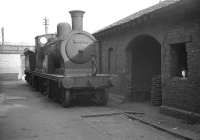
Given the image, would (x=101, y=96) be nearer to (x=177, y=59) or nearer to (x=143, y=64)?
(x=143, y=64)

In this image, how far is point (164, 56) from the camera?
30.5 feet

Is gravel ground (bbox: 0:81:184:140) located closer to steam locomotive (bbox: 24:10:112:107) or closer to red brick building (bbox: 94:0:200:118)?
steam locomotive (bbox: 24:10:112:107)

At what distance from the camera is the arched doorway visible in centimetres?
1261

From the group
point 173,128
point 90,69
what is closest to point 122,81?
point 90,69

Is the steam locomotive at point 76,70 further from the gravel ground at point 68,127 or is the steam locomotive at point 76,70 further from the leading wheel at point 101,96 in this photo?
the gravel ground at point 68,127

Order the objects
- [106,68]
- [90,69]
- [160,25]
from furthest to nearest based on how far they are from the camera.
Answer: [106,68]
[90,69]
[160,25]

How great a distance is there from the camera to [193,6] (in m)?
7.48

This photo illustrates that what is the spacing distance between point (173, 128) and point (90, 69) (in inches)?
205

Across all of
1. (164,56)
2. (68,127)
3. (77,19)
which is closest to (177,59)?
(164,56)

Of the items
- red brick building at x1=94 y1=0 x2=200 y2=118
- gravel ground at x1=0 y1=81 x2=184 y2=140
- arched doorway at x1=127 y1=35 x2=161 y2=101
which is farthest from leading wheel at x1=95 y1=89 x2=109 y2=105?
arched doorway at x1=127 y1=35 x2=161 y2=101

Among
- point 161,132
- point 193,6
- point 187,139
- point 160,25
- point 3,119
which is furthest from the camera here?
point 160,25

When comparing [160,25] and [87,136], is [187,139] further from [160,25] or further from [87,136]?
[160,25]

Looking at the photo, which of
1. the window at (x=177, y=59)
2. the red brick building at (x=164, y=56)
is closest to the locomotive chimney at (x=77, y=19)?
the red brick building at (x=164, y=56)

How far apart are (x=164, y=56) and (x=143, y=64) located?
3.73 meters
